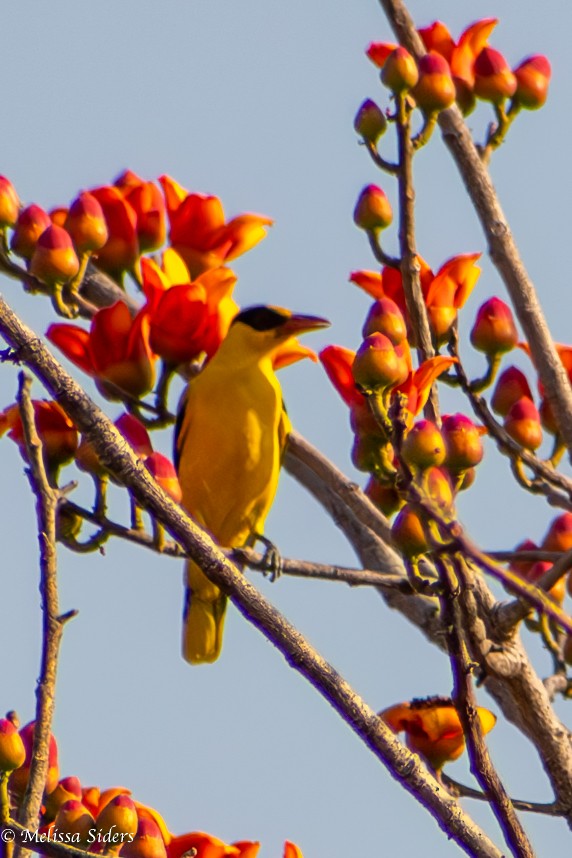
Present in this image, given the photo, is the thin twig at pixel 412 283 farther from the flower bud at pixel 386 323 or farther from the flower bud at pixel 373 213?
the flower bud at pixel 373 213

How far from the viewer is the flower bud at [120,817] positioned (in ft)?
7.76

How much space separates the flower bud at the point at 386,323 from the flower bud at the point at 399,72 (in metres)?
0.66

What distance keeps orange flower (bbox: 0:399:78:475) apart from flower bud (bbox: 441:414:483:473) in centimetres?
91

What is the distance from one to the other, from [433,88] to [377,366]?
3.03 feet

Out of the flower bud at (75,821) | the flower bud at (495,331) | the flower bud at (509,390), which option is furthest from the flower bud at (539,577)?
the flower bud at (75,821)

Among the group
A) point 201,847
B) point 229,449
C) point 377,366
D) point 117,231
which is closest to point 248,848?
point 201,847

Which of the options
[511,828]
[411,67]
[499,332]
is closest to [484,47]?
[411,67]

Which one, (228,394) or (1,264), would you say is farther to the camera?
(228,394)

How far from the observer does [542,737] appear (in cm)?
280

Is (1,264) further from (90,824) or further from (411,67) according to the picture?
(90,824)

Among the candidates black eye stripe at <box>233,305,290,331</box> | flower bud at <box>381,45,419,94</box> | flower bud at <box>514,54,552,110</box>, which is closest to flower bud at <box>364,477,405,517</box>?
flower bud at <box>381,45,419,94</box>

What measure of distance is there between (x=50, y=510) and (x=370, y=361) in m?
0.61

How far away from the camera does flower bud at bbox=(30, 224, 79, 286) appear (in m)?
3.16

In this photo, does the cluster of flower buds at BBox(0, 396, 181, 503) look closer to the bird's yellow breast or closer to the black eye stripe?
the bird's yellow breast
